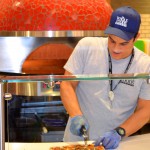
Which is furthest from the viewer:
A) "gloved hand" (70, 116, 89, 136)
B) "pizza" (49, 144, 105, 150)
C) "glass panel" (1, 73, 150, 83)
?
"gloved hand" (70, 116, 89, 136)

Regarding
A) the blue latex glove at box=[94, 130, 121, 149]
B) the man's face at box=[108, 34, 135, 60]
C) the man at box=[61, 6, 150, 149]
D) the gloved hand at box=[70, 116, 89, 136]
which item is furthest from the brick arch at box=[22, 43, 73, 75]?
the blue latex glove at box=[94, 130, 121, 149]

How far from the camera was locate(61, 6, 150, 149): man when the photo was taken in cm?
144

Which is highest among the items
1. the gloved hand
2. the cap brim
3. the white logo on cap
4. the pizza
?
the white logo on cap

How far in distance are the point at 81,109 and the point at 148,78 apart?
0.70 meters

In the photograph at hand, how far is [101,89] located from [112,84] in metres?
0.05

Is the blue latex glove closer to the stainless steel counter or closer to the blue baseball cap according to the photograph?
the stainless steel counter

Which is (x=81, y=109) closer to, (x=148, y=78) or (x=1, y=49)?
(x=1, y=49)

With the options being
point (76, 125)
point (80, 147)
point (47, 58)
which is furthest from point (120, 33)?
point (80, 147)

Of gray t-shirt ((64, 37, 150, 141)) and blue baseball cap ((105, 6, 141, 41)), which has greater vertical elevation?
blue baseball cap ((105, 6, 141, 41))

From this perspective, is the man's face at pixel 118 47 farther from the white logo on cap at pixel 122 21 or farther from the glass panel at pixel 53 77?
the glass panel at pixel 53 77

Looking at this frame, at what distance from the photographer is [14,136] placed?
134cm

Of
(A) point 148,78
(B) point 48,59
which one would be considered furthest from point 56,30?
(A) point 148,78

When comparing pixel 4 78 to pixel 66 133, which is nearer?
pixel 4 78

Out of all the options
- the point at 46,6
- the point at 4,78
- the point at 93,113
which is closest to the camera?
the point at 4,78
